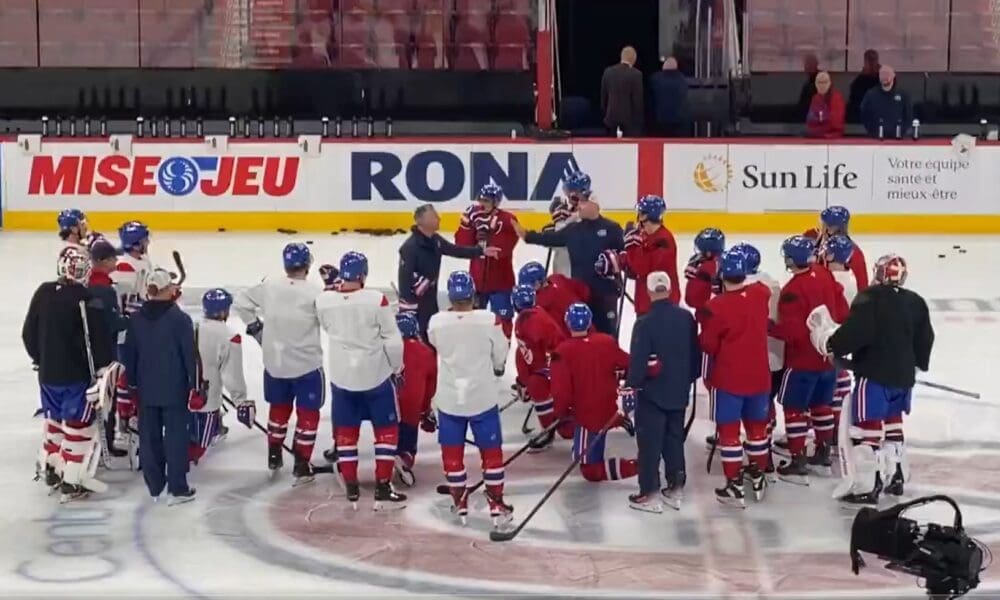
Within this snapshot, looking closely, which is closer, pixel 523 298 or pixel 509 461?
pixel 509 461

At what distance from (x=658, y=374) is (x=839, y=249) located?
1.59 metres

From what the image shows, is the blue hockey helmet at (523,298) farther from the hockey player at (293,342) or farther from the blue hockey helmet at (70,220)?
the blue hockey helmet at (70,220)

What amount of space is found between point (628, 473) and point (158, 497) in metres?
2.51

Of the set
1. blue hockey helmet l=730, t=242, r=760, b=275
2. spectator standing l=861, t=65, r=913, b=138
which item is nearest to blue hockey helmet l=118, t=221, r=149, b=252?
blue hockey helmet l=730, t=242, r=760, b=275

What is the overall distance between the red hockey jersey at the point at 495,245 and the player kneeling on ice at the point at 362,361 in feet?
8.31

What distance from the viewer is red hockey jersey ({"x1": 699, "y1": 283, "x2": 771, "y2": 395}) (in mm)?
8953

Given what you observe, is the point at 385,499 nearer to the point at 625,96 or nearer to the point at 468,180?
the point at 468,180

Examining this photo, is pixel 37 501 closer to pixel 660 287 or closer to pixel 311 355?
pixel 311 355

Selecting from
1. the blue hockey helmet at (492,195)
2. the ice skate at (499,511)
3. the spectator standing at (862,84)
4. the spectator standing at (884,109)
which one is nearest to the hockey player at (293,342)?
the ice skate at (499,511)

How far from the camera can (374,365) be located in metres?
8.91

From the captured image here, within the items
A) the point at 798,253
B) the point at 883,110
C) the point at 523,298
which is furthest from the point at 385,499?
the point at 883,110

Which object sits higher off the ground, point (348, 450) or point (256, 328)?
point (256, 328)

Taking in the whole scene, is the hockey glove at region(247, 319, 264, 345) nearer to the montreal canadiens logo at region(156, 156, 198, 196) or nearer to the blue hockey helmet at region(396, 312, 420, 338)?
the blue hockey helmet at region(396, 312, 420, 338)

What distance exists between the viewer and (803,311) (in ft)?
31.0
